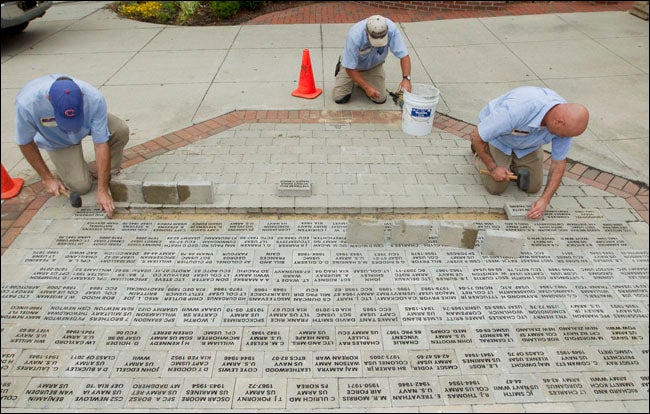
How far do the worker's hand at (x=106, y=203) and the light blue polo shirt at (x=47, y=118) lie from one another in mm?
508

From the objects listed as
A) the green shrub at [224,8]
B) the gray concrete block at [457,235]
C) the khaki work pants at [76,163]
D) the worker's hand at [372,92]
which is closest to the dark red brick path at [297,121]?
the worker's hand at [372,92]

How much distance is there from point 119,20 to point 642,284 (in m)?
10.6

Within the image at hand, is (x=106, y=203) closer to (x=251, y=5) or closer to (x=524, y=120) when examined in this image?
(x=524, y=120)

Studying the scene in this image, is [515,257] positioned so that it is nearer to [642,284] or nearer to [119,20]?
[642,284]

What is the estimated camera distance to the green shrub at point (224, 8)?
905 centimetres

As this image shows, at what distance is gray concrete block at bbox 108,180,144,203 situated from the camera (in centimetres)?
403

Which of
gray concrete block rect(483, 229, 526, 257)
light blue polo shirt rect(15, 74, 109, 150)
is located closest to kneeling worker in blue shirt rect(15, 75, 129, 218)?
light blue polo shirt rect(15, 74, 109, 150)

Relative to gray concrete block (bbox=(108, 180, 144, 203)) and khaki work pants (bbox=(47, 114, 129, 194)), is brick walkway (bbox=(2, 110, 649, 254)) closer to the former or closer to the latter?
khaki work pants (bbox=(47, 114, 129, 194))

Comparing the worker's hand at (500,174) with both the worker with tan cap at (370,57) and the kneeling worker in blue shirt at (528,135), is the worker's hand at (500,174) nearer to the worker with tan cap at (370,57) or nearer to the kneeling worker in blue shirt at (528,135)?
the kneeling worker in blue shirt at (528,135)

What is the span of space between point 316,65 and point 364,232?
4.27 meters

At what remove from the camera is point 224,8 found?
29.7 ft

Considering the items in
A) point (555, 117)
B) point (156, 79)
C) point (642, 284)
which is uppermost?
point (555, 117)

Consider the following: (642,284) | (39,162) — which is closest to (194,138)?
(39,162)

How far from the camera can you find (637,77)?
621cm
